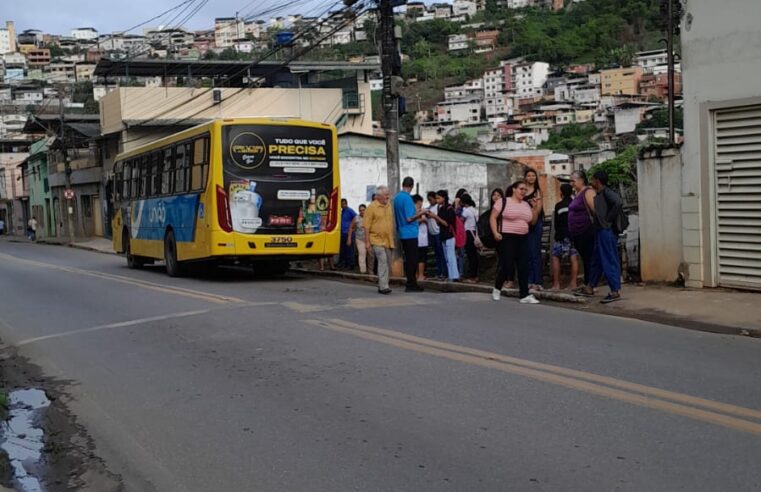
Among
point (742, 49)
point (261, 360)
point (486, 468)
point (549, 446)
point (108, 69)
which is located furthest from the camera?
point (108, 69)

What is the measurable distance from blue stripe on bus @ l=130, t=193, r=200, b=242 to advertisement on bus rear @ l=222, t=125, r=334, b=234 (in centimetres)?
124

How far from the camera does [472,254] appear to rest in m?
15.4

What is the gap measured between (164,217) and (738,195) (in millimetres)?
12534

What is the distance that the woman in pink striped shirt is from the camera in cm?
1184

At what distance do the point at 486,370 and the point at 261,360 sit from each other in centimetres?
235

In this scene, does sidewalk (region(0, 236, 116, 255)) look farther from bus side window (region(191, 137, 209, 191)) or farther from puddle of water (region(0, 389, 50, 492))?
puddle of water (region(0, 389, 50, 492))

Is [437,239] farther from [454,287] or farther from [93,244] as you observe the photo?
[93,244]

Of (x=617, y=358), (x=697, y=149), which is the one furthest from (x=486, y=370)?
(x=697, y=149)

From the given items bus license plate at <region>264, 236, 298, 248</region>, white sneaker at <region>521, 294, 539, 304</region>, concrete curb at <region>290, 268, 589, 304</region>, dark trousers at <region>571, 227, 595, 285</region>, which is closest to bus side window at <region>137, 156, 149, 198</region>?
concrete curb at <region>290, 268, 589, 304</region>

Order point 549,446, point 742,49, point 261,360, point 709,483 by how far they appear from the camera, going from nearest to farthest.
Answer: point 709,483
point 549,446
point 261,360
point 742,49

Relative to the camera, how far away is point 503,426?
19.0 feet

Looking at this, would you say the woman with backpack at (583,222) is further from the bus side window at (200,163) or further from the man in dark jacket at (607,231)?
the bus side window at (200,163)

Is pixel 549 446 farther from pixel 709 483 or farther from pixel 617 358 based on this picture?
pixel 617 358

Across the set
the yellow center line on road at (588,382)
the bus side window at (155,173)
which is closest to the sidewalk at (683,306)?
the yellow center line on road at (588,382)
